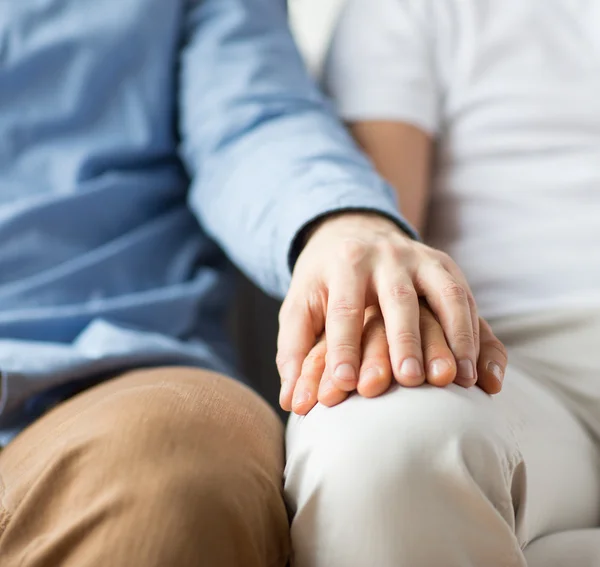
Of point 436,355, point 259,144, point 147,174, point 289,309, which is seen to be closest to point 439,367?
point 436,355

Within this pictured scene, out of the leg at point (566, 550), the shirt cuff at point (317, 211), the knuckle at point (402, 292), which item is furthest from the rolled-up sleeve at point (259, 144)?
the leg at point (566, 550)

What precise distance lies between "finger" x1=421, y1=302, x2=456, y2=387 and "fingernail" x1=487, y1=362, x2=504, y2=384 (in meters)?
0.03

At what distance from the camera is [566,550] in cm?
42

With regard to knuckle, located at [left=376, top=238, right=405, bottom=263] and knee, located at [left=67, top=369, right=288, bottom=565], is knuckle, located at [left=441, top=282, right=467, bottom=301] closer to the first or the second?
knuckle, located at [left=376, top=238, right=405, bottom=263]

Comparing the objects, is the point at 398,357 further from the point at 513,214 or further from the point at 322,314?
the point at 513,214

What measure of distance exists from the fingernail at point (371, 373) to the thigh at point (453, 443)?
1 centimetres

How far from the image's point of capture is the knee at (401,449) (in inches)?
13.8

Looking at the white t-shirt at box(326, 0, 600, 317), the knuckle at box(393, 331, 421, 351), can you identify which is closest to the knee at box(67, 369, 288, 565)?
the knuckle at box(393, 331, 421, 351)

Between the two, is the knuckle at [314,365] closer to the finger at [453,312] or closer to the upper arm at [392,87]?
the finger at [453,312]

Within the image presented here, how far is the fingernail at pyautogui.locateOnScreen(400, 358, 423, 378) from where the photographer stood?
15.4 inches

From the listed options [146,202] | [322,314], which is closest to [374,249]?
[322,314]

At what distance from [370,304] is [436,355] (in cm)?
7

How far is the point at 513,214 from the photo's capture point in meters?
0.68

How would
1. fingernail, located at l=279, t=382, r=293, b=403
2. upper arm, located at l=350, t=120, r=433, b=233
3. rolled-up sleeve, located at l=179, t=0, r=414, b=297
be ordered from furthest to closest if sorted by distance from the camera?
upper arm, located at l=350, t=120, r=433, b=233, rolled-up sleeve, located at l=179, t=0, r=414, b=297, fingernail, located at l=279, t=382, r=293, b=403
